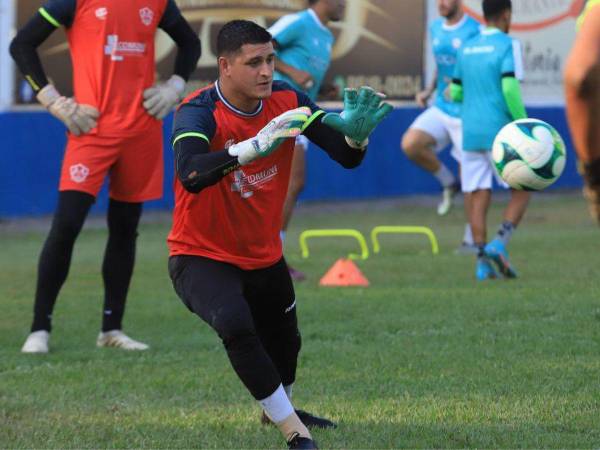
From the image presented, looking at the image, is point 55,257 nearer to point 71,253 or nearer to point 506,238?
point 71,253

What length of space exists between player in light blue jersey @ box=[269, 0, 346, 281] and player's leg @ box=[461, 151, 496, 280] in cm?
149

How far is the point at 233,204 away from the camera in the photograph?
5707 mm

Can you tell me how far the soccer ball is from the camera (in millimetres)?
6359

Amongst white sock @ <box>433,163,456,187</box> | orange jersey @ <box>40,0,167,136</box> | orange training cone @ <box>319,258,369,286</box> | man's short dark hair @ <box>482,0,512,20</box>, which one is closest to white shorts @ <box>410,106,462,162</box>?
white sock @ <box>433,163,456,187</box>

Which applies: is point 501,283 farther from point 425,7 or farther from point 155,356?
point 425,7

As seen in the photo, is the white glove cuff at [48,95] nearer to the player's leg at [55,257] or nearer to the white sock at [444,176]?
the player's leg at [55,257]

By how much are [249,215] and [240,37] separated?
29.9 inches

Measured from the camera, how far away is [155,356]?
7.79 m

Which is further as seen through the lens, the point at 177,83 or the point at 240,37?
the point at 177,83

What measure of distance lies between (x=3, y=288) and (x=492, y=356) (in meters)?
5.09

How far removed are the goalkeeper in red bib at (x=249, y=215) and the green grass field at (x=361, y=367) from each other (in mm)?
383

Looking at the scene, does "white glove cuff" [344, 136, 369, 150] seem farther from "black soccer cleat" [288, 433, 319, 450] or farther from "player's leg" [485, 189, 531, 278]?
"player's leg" [485, 189, 531, 278]

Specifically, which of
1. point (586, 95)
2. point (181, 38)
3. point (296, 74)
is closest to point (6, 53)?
point (296, 74)

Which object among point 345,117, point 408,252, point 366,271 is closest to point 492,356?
point 345,117
